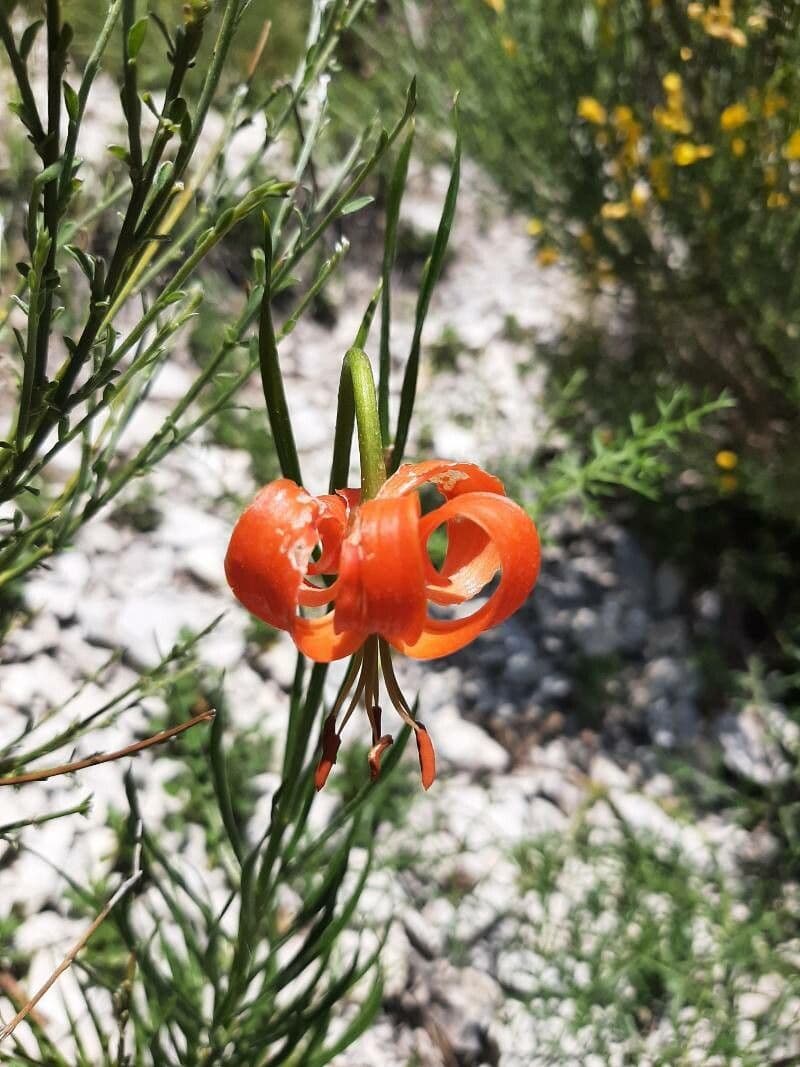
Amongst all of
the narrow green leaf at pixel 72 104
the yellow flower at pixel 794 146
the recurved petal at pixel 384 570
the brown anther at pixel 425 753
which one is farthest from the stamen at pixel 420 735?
the yellow flower at pixel 794 146

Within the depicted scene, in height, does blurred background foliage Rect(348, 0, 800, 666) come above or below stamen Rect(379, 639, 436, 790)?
above

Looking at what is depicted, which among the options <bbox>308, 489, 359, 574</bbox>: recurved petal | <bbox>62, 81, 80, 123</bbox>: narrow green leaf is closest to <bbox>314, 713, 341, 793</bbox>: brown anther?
<bbox>308, 489, 359, 574</bbox>: recurved petal

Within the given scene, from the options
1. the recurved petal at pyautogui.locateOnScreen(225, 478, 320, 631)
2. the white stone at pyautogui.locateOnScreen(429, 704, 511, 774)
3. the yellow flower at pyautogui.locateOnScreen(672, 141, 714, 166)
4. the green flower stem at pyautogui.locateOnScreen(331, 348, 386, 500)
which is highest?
the yellow flower at pyautogui.locateOnScreen(672, 141, 714, 166)

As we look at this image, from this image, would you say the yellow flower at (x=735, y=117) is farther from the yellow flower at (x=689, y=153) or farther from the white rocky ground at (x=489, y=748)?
the white rocky ground at (x=489, y=748)

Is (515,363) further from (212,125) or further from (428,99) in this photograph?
(212,125)

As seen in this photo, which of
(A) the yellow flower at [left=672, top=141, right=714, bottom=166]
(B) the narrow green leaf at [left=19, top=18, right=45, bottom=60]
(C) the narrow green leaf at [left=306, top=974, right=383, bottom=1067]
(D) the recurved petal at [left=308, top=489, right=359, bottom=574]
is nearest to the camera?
(B) the narrow green leaf at [left=19, top=18, right=45, bottom=60]

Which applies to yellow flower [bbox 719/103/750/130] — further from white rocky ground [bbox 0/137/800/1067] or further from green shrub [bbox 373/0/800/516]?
white rocky ground [bbox 0/137/800/1067]
